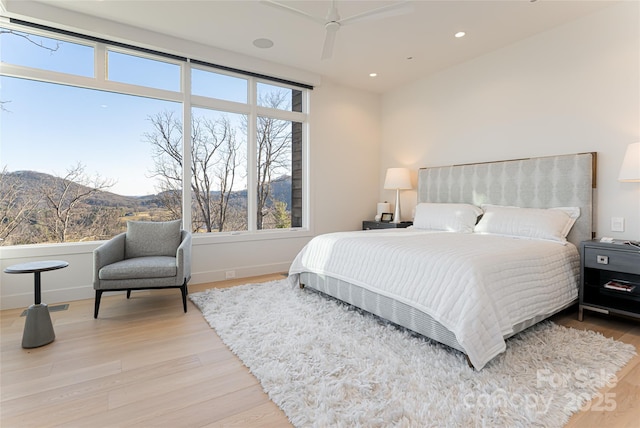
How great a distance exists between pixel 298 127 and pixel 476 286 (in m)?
3.66

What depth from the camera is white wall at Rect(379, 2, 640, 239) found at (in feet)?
9.57

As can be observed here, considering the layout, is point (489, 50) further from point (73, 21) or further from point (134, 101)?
point (73, 21)

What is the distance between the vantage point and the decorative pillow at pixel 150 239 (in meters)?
3.33

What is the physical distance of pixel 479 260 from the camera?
209 centimetres

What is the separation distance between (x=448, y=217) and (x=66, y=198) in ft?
14.2

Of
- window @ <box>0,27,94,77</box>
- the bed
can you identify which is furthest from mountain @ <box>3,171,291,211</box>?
the bed

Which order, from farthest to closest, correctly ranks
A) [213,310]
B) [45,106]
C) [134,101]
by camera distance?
1. [134,101]
2. [45,106]
3. [213,310]

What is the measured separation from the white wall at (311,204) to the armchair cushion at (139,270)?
2.81ft

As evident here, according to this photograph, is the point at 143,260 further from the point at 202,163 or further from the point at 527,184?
the point at 527,184

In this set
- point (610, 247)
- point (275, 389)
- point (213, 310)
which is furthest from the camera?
point (213, 310)

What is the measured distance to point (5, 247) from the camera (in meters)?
3.08

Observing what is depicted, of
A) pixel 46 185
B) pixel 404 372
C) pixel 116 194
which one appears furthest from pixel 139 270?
pixel 404 372

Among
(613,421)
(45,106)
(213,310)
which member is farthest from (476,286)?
(45,106)

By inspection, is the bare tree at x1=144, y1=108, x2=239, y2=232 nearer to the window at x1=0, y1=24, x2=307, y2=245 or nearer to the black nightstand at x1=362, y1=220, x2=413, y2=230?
the window at x1=0, y1=24, x2=307, y2=245
